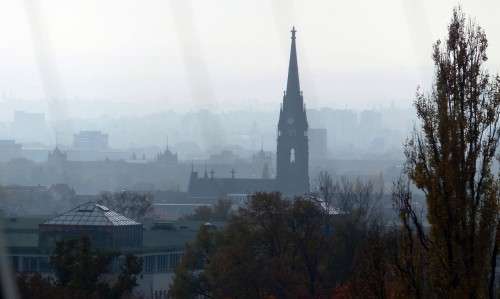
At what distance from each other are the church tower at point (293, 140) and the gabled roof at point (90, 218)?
5979 centimetres

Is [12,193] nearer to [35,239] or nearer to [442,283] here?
[35,239]

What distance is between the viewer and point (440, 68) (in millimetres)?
21750

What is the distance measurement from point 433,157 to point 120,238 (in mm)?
36757

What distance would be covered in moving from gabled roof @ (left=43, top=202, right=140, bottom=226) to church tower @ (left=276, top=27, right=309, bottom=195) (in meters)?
59.8

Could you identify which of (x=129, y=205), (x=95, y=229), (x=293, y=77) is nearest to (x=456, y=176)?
(x=95, y=229)

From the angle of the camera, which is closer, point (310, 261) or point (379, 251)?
point (379, 251)

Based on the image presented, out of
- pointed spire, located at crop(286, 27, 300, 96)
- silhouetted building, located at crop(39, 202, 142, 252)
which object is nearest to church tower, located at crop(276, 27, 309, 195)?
pointed spire, located at crop(286, 27, 300, 96)

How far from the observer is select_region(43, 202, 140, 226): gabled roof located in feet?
188

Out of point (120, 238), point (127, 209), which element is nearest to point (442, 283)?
point (120, 238)

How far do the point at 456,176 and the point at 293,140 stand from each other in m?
101

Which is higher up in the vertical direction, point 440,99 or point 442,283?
point 440,99

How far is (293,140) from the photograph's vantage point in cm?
12231

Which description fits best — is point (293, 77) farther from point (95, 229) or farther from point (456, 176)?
point (456, 176)

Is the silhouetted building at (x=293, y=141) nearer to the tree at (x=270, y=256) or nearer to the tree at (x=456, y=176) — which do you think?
the tree at (x=270, y=256)
